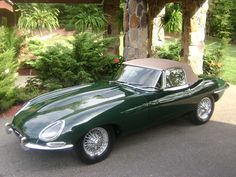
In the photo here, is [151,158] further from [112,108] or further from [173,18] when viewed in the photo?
[173,18]

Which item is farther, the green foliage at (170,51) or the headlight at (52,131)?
the green foliage at (170,51)

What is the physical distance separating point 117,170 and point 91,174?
0.39 m

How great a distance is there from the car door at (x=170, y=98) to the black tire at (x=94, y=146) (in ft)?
2.86

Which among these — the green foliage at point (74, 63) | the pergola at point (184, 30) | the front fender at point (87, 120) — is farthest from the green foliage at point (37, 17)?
the front fender at point (87, 120)

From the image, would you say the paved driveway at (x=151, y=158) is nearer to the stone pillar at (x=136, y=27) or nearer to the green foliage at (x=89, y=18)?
the stone pillar at (x=136, y=27)

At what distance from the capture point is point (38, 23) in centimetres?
2145

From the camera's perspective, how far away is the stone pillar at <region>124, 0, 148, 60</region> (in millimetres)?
8609

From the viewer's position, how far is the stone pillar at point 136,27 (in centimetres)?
861

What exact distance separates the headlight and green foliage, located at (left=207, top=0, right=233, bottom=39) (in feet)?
74.0

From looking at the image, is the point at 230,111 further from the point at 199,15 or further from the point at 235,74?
the point at 235,74

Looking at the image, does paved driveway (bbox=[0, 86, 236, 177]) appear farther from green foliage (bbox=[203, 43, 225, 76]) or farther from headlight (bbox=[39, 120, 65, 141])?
green foliage (bbox=[203, 43, 225, 76])

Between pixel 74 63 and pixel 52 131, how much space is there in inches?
152

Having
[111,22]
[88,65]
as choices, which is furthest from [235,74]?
[88,65]

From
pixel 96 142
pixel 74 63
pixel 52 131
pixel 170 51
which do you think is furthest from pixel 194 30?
pixel 52 131
